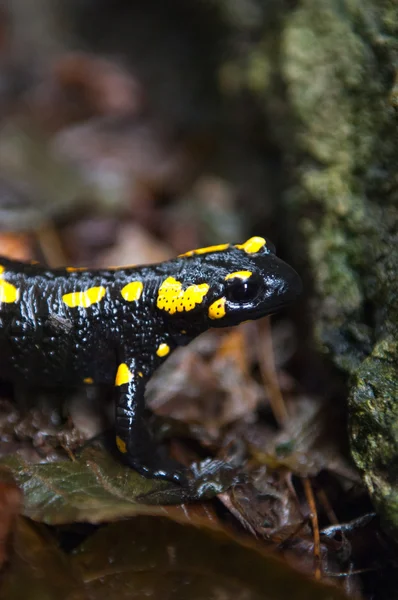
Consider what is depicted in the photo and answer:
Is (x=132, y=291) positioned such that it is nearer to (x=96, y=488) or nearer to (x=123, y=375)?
(x=123, y=375)

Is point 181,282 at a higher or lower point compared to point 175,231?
higher

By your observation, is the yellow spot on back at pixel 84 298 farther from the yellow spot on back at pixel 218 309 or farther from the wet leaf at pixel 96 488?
the wet leaf at pixel 96 488

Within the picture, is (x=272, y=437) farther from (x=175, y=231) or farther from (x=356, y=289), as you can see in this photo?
(x=175, y=231)

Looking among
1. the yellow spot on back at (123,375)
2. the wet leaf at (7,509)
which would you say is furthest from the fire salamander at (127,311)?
the wet leaf at (7,509)

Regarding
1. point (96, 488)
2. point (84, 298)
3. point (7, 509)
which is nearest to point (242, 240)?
point (84, 298)

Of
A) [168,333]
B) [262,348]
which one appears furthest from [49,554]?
[262,348]

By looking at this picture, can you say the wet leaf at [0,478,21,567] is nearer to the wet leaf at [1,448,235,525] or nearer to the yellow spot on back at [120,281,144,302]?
the wet leaf at [1,448,235,525]
